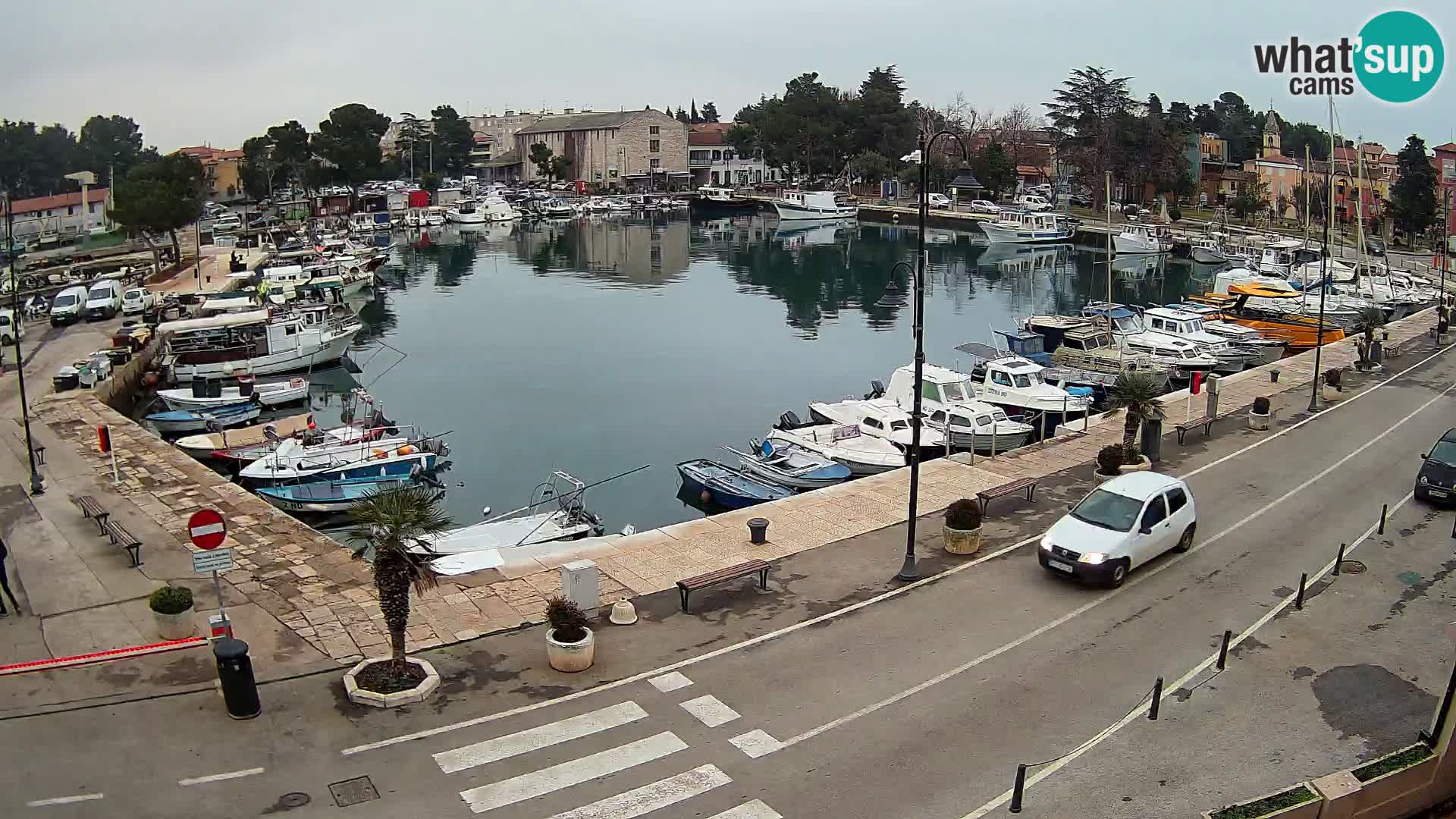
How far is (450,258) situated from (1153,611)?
304ft

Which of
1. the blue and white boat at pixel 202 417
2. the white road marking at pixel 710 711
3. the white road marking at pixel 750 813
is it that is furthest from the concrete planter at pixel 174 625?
the blue and white boat at pixel 202 417

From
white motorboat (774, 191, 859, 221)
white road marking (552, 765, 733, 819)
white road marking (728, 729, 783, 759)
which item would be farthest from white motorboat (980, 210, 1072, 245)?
white road marking (552, 765, 733, 819)

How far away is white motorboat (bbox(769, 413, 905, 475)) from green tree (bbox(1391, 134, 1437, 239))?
2774 inches

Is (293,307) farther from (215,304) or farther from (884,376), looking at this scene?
(884,376)

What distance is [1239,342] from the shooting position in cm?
4550

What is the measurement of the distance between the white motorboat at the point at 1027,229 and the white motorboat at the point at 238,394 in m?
81.1

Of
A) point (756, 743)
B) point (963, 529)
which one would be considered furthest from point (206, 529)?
point (963, 529)

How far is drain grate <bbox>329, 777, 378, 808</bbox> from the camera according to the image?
11.4 m

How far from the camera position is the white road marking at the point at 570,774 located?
1149cm

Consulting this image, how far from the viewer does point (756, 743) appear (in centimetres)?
1272

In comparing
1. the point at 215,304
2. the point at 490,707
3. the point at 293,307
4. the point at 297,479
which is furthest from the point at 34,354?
the point at 490,707

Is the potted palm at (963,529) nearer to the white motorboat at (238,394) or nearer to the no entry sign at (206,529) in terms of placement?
the no entry sign at (206,529)

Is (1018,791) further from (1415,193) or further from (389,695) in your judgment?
(1415,193)

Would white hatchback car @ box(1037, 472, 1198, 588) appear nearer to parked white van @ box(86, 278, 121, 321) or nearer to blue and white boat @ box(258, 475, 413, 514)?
blue and white boat @ box(258, 475, 413, 514)
